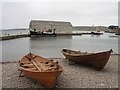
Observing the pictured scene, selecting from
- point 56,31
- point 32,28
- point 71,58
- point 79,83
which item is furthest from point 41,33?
point 79,83

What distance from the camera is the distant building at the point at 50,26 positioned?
8031cm

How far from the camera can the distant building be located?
3162 inches

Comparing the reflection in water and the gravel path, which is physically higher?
the gravel path

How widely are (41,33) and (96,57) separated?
65.3 m

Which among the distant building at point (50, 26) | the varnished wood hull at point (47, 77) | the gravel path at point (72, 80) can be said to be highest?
the distant building at point (50, 26)

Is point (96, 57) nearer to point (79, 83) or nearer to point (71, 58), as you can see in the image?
point (71, 58)

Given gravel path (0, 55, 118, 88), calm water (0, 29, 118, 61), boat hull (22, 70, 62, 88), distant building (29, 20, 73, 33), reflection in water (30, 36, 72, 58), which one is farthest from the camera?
distant building (29, 20, 73, 33)

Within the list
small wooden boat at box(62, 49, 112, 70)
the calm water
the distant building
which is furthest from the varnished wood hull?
the distant building

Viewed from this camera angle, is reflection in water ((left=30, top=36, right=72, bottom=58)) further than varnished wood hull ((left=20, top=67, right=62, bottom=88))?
Yes

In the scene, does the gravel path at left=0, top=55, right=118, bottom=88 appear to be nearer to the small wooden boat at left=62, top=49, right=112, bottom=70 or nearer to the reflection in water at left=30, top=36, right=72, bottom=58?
the small wooden boat at left=62, top=49, right=112, bottom=70

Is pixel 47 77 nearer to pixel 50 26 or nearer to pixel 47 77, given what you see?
pixel 47 77

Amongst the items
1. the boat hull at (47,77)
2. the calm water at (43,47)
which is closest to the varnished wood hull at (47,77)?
the boat hull at (47,77)

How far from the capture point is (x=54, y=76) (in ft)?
23.8

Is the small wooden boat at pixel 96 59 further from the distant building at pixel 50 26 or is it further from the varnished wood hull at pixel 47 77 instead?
the distant building at pixel 50 26
